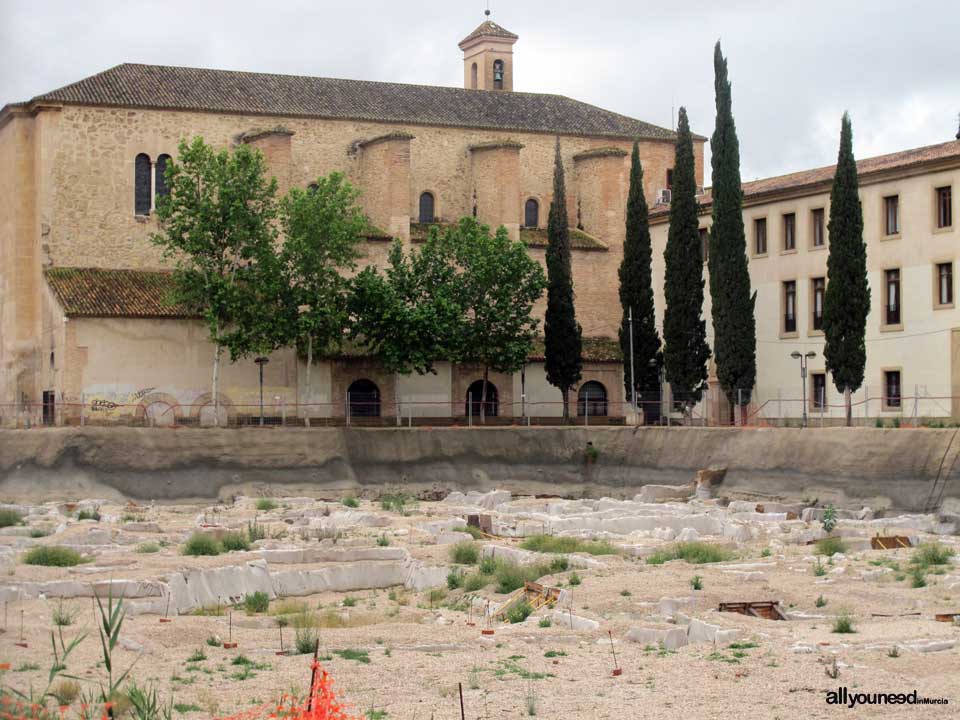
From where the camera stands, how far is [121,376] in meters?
47.9

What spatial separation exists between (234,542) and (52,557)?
3946 millimetres

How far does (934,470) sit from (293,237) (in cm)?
2087

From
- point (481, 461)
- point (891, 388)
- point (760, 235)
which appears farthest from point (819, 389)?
point (481, 461)

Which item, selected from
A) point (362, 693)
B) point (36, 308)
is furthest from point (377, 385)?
point (362, 693)

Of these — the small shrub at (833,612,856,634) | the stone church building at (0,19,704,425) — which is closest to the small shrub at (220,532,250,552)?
the small shrub at (833,612,856,634)

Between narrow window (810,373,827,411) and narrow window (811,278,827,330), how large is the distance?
1472mm

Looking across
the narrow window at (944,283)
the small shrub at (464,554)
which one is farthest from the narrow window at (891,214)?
the small shrub at (464,554)

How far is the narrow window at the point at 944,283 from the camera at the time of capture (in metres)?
41.9

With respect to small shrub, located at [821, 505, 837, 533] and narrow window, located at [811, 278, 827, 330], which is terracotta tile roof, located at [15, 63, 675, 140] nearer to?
narrow window, located at [811, 278, 827, 330]

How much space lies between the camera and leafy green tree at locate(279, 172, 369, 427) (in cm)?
4612

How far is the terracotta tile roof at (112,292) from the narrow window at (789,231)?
62.5 feet

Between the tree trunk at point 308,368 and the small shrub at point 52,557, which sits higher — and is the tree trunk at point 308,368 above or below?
above

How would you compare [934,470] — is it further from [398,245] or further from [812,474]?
[398,245]

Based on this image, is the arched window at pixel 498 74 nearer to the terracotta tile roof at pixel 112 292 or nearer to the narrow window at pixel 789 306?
the terracotta tile roof at pixel 112 292
